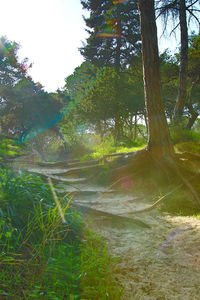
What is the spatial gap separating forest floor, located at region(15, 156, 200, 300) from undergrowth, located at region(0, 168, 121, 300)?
231 millimetres

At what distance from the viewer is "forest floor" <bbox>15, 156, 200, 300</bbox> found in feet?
7.00

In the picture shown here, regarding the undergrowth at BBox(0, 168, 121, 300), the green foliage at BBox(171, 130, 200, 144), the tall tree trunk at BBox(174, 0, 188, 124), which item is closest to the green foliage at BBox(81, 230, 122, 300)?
the undergrowth at BBox(0, 168, 121, 300)

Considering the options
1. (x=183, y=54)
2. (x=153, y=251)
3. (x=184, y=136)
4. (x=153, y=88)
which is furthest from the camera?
(x=183, y=54)

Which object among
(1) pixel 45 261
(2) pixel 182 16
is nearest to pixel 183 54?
(2) pixel 182 16

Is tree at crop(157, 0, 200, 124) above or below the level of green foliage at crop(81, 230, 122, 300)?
above

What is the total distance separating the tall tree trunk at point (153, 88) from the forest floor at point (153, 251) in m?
1.81

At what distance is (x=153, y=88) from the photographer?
18.8 ft

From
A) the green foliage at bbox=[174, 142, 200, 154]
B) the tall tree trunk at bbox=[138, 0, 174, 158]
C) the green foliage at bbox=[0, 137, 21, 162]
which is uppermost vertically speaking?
the tall tree trunk at bbox=[138, 0, 174, 158]

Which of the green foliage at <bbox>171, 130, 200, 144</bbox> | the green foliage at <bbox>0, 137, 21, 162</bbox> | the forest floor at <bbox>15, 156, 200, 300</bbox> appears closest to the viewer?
the forest floor at <bbox>15, 156, 200, 300</bbox>

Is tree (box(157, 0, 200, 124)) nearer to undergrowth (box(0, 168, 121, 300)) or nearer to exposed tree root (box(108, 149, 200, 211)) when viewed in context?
exposed tree root (box(108, 149, 200, 211))

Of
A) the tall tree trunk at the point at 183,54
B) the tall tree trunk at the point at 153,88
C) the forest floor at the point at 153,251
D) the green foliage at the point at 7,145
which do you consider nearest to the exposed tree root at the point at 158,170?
the tall tree trunk at the point at 153,88

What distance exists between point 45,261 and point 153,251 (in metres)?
1.50

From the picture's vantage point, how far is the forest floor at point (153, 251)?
213cm

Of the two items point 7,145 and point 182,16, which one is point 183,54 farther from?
point 7,145
